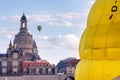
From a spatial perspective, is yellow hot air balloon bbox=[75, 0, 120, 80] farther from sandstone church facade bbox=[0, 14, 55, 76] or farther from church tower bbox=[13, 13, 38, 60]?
church tower bbox=[13, 13, 38, 60]

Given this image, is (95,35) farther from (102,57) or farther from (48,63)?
(48,63)

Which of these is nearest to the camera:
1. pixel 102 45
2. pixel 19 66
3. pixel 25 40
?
pixel 102 45

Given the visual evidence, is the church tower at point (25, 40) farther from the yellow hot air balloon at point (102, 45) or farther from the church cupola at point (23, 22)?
the yellow hot air balloon at point (102, 45)

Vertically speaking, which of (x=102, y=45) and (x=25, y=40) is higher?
(x=25, y=40)

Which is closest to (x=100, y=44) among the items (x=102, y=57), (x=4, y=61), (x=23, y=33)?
(x=102, y=57)

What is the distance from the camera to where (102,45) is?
15.0 metres

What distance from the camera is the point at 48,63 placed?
3509 inches

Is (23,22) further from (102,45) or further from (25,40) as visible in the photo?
(102,45)

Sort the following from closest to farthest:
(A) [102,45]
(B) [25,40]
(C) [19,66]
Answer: (A) [102,45]
(C) [19,66]
(B) [25,40]

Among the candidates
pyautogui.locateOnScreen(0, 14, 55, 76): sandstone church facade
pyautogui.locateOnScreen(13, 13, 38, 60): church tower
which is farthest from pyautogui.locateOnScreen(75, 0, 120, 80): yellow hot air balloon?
pyautogui.locateOnScreen(13, 13, 38, 60): church tower

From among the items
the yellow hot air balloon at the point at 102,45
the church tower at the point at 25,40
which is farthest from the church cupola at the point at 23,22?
the yellow hot air balloon at the point at 102,45

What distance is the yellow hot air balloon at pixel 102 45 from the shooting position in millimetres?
14648

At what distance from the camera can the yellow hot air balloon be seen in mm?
14648

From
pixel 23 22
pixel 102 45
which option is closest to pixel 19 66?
pixel 23 22
